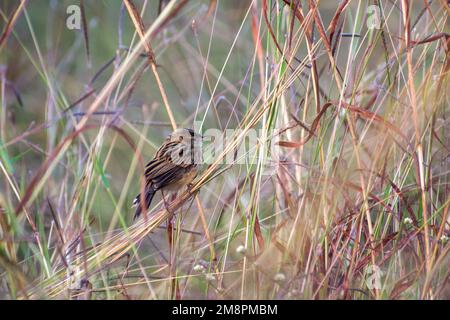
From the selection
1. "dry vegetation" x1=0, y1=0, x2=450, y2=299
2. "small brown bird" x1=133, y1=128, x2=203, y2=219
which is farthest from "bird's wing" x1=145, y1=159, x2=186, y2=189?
"dry vegetation" x1=0, y1=0, x2=450, y2=299

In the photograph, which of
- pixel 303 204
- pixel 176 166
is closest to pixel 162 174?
pixel 176 166

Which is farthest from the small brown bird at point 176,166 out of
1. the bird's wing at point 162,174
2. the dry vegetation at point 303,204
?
the dry vegetation at point 303,204

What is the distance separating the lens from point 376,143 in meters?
2.07

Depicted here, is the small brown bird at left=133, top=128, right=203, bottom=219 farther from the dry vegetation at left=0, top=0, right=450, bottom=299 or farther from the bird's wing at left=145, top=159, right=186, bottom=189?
the dry vegetation at left=0, top=0, right=450, bottom=299

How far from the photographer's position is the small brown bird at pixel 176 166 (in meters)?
2.53

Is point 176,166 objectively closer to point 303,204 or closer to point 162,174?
point 162,174

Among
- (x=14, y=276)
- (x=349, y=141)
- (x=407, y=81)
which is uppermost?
(x=407, y=81)

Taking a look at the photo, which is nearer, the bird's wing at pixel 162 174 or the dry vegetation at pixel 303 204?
the dry vegetation at pixel 303 204

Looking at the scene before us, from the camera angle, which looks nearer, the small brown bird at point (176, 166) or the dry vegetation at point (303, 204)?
the dry vegetation at point (303, 204)

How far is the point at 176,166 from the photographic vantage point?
8.39 ft

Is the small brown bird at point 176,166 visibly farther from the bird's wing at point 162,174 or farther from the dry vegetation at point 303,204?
the dry vegetation at point 303,204

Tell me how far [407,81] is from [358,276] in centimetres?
67
